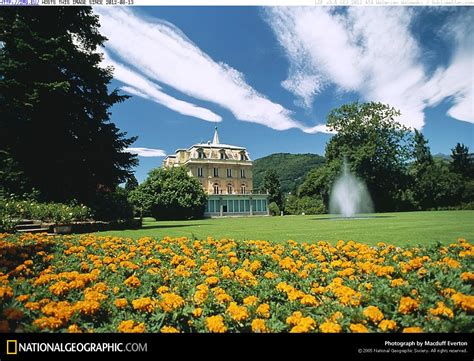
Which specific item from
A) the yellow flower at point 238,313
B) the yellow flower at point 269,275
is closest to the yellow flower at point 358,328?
the yellow flower at point 238,313

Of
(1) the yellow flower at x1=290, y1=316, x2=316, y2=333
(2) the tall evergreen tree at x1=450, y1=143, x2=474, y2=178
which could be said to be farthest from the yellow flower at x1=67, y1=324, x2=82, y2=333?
(2) the tall evergreen tree at x1=450, y1=143, x2=474, y2=178

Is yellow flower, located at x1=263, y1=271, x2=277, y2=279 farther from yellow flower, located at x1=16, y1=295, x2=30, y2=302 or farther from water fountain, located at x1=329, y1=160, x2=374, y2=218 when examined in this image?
water fountain, located at x1=329, y1=160, x2=374, y2=218

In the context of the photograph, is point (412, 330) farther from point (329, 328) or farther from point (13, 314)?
point (13, 314)

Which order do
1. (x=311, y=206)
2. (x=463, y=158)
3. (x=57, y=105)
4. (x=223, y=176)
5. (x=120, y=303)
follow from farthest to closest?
(x=223, y=176)
(x=311, y=206)
(x=463, y=158)
(x=57, y=105)
(x=120, y=303)

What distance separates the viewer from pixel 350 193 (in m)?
21.7

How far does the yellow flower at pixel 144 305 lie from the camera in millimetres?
1789

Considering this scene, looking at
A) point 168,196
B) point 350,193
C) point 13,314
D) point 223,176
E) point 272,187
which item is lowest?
point 13,314

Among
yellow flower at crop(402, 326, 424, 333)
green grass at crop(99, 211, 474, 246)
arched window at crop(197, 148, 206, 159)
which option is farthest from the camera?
arched window at crop(197, 148, 206, 159)

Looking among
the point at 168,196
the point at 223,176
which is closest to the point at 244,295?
the point at 168,196

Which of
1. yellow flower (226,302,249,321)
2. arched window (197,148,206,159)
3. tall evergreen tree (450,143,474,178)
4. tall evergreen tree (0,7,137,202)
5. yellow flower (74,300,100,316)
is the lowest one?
yellow flower (226,302,249,321)

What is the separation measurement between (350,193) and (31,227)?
64.0 ft

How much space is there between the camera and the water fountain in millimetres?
21266

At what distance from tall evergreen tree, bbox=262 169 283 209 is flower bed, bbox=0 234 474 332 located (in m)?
37.2
